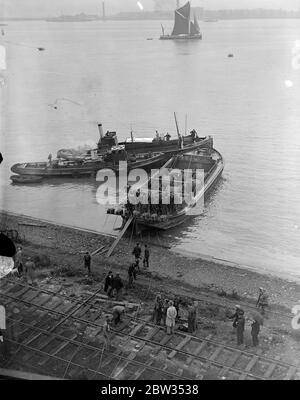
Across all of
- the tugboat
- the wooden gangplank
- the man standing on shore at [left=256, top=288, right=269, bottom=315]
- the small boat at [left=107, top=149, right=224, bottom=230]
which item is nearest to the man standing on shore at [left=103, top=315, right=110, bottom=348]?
the man standing on shore at [left=256, top=288, right=269, bottom=315]

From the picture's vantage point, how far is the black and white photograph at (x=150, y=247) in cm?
1362

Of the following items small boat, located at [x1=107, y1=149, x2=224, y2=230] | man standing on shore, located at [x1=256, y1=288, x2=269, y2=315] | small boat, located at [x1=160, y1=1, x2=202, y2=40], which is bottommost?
man standing on shore, located at [x1=256, y1=288, x2=269, y2=315]

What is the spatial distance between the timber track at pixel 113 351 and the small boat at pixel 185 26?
159861mm

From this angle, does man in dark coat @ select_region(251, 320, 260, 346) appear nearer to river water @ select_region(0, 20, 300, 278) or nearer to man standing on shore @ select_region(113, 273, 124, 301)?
man standing on shore @ select_region(113, 273, 124, 301)

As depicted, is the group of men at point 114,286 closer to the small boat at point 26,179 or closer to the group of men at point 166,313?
the group of men at point 166,313

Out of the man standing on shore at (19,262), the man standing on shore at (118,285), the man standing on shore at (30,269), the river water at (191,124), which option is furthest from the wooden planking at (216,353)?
the river water at (191,124)

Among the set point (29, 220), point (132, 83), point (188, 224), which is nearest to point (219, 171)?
point (188, 224)

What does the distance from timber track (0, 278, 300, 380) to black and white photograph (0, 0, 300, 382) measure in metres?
0.05

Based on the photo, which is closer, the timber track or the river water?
the timber track

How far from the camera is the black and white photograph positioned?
13625 mm

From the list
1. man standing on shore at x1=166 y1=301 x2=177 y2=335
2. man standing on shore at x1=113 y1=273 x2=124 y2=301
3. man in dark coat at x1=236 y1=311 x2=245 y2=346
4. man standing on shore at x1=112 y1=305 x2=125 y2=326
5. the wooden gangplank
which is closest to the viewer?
man in dark coat at x1=236 y1=311 x2=245 y2=346

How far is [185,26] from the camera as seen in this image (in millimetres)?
168125

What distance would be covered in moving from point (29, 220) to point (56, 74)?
74.2 m

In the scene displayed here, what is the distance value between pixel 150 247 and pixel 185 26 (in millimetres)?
155586
